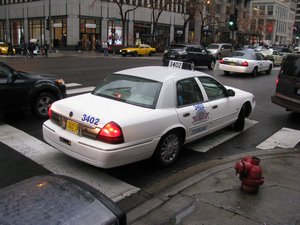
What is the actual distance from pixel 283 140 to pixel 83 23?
4438 centimetres

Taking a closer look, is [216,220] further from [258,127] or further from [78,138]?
[258,127]

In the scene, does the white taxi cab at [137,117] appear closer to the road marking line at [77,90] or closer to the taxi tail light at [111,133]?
the taxi tail light at [111,133]

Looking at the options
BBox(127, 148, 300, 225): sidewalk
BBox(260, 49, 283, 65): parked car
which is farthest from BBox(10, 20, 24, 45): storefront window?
BBox(127, 148, 300, 225): sidewalk

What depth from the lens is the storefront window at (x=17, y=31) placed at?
58.9 m

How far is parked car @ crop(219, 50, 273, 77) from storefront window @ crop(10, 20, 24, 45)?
46095 mm

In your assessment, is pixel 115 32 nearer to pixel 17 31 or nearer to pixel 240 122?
pixel 17 31

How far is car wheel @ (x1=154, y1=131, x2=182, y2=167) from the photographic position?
18.2ft

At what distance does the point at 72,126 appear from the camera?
5.32 m

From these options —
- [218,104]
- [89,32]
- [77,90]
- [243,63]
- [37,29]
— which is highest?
[37,29]

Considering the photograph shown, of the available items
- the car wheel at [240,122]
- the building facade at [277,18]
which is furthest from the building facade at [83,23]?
the building facade at [277,18]

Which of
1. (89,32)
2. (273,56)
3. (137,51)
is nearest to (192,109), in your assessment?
(273,56)

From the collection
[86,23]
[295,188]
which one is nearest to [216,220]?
[295,188]

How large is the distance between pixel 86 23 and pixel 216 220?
47.6 meters

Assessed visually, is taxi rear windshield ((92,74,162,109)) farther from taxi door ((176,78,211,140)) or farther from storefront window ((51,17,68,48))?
storefront window ((51,17,68,48))
